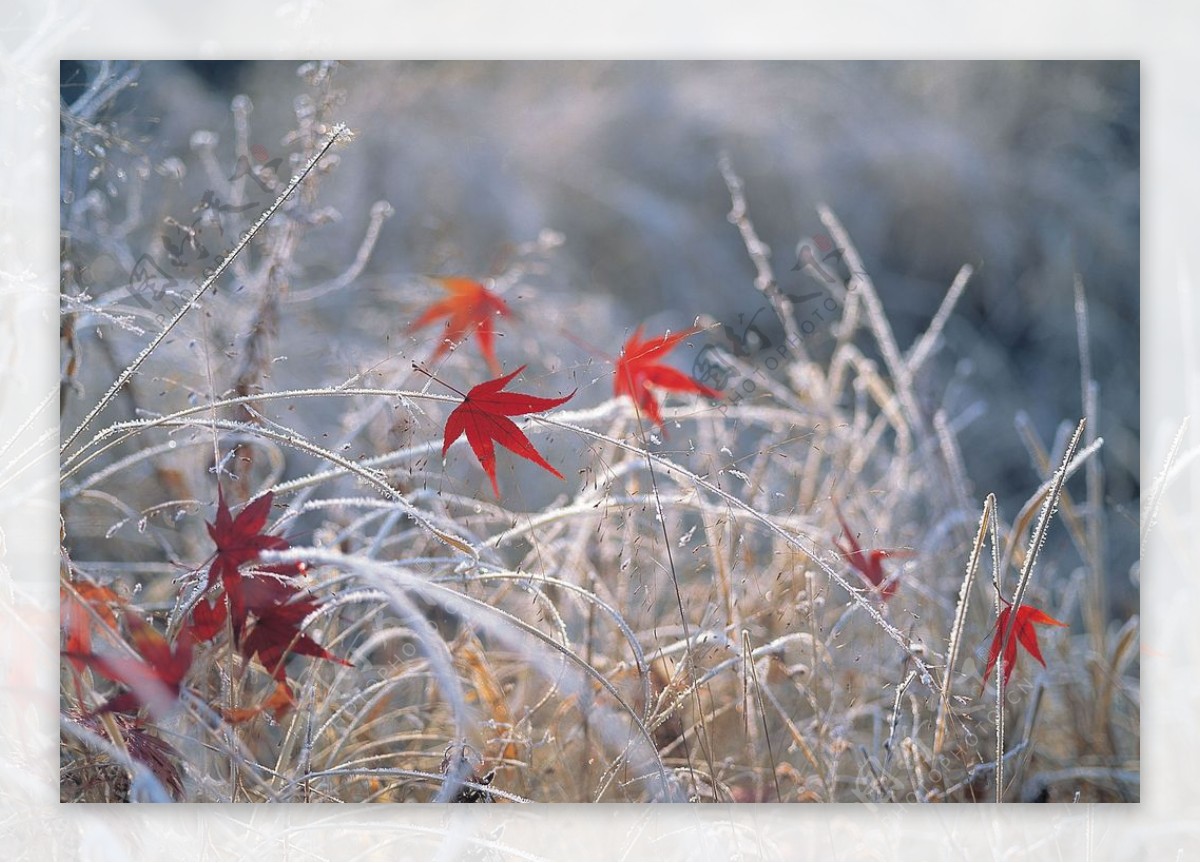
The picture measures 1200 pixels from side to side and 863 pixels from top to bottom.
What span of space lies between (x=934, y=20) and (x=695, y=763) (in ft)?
3.75

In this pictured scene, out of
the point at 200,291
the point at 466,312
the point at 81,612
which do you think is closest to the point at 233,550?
the point at 81,612

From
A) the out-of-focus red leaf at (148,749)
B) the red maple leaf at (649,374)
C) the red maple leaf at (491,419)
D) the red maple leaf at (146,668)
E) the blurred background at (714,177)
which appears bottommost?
the out-of-focus red leaf at (148,749)

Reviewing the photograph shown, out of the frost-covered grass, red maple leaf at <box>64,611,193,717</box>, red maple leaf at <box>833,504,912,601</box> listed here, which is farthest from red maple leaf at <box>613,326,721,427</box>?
red maple leaf at <box>64,611,193,717</box>

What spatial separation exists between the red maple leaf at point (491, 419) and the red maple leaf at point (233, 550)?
0.28 metres

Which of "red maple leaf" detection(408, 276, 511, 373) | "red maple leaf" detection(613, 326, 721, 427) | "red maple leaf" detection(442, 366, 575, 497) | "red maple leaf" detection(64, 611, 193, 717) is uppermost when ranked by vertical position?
"red maple leaf" detection(408, 276, 511, 373)

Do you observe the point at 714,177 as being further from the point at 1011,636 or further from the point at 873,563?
the point at 1011,636

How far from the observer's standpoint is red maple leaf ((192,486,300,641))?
1.82m

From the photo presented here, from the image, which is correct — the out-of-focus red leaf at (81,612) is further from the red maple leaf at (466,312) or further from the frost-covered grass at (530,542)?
the red maple leaf at (466,312)

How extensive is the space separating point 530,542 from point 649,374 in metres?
0.30

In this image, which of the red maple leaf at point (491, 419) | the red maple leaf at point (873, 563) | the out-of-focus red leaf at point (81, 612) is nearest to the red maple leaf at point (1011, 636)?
the red maple leaf at point (873, 563)

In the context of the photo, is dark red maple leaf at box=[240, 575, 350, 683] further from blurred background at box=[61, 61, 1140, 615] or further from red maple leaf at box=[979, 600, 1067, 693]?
red maple leaf at box=[979, 600, 1067, 693]

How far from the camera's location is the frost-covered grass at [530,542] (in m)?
1.83

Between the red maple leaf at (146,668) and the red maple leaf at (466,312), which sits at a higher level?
the red maple leaf at (466,312)

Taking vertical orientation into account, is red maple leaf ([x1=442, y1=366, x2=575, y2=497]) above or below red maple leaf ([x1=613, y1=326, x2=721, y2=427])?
below
